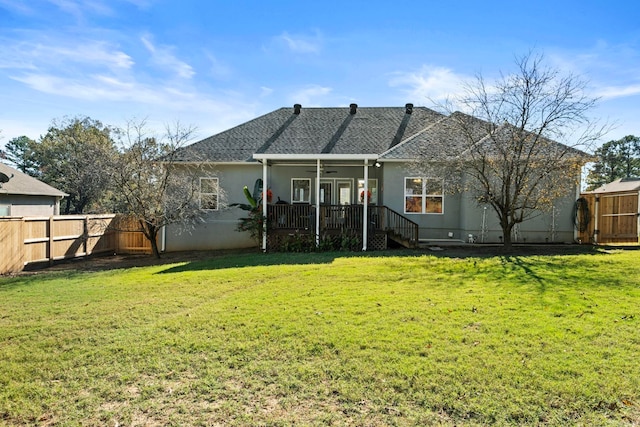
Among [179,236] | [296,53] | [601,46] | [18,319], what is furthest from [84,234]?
[601,46]

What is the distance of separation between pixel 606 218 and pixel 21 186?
26.8 meters

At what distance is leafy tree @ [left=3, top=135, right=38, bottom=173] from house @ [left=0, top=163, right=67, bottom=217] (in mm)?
16872

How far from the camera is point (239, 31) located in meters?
13.9

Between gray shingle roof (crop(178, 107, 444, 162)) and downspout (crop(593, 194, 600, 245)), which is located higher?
gray shingle roof (crop(178, 107, 444, 162))

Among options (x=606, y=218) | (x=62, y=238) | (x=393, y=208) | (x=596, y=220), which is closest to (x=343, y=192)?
(x=393, y=208)

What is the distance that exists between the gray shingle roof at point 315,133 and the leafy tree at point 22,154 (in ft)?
89.0

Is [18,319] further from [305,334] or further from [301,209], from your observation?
[301,209]

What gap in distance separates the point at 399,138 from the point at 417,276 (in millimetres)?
9841

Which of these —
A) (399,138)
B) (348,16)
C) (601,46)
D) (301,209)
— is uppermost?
(348,16)

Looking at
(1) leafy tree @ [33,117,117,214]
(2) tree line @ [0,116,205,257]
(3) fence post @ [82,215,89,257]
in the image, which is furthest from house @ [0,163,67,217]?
(1) leafy tree @ [33,117,117,214]

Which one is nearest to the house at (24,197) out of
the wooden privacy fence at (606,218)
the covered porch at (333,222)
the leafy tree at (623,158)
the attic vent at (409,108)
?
the covered porch at (333,222)

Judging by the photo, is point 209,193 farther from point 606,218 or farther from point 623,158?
point 623,158

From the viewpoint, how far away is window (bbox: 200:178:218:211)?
54.2 ft

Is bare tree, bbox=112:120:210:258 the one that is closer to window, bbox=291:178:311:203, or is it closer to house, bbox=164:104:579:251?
house, bbox=164:104:579:251
